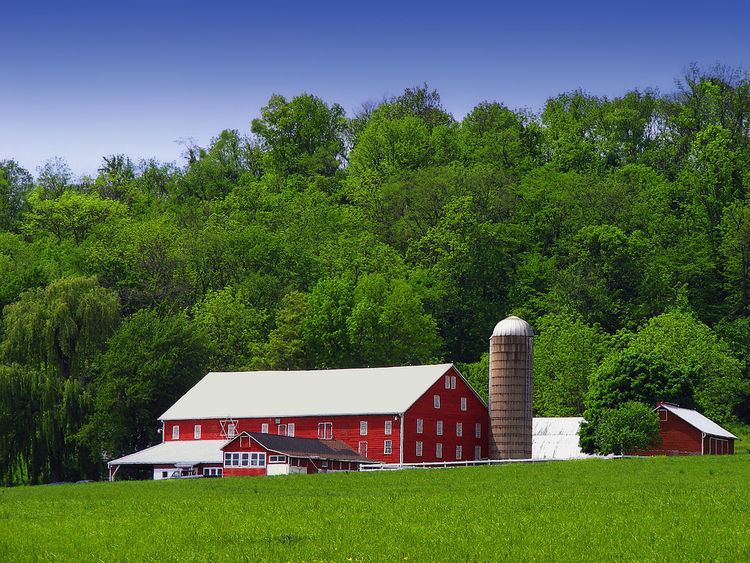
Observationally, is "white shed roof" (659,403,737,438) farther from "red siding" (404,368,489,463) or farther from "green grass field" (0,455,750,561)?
"green grass field" (0,455,750,561)

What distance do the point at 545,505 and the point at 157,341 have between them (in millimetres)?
59018

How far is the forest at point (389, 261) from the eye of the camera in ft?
318

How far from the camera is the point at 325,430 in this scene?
9206 centimetres

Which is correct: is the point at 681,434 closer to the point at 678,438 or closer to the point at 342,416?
the point at 678,438

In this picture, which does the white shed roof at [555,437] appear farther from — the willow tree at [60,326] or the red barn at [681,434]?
the willow tree at [60,326]

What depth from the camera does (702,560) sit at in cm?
2939

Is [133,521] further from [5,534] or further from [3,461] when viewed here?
[3,461]

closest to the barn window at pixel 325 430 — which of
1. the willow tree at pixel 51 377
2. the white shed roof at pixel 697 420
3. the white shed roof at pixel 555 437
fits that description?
the white shed roof at pixel 555 437

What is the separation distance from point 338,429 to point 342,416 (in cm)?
89

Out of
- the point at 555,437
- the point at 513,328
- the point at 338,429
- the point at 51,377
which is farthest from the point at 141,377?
the point at 555,437

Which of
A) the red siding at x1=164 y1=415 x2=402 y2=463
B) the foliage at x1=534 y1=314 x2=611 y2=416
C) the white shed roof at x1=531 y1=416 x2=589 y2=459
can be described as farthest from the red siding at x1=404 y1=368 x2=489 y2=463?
the foliage at x1=534 y1=314 x2=611 y2=416

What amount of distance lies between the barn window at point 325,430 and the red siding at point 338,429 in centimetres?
24

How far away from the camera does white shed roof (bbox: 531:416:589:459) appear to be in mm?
93812

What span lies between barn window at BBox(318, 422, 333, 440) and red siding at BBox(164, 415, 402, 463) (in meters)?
0.24
